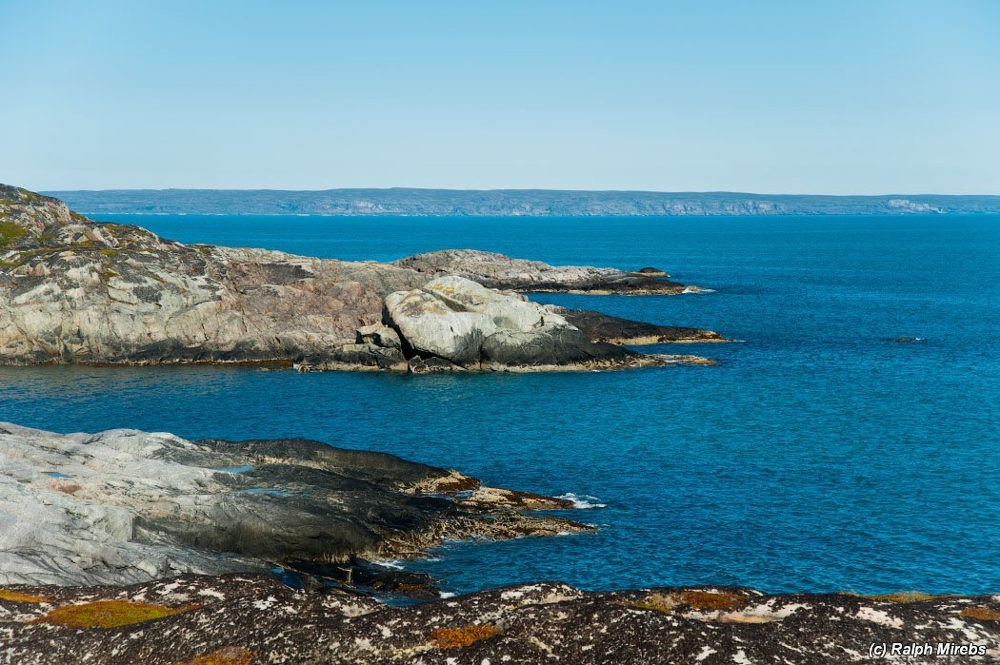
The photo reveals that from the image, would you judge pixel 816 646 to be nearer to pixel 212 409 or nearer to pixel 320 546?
pixel 320 546

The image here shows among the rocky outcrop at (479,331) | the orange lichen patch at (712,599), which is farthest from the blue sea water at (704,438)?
the orange lichen patch at (712,599)

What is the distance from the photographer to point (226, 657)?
20.7 meters

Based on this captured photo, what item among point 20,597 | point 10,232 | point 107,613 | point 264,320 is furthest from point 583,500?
point 10,232

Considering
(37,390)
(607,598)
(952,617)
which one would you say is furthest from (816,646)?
(37,390)

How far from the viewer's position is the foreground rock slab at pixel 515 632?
802 inches

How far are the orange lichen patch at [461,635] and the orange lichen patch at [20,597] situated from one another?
10.7 metres

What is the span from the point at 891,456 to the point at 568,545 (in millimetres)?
24870

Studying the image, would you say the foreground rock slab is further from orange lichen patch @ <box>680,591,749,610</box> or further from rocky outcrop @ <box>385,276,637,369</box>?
rocky outcrop @ <box>385,276,637,369</box>

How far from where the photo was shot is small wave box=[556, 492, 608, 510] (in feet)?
156

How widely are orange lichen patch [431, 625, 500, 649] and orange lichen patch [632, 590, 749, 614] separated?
435 cm

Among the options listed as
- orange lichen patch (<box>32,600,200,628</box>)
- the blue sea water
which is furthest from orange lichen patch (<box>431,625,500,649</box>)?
the blue sea water

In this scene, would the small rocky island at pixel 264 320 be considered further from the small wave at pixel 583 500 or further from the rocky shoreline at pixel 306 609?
the rocky shoreline at pixel 306 609

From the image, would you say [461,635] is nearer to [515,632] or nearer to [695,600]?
[515,632]

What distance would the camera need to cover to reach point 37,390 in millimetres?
76188
